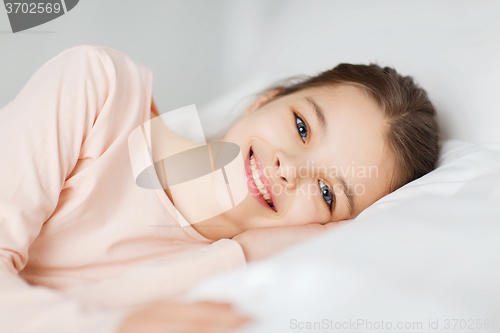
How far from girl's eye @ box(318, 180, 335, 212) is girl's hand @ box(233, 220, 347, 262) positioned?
0.05m

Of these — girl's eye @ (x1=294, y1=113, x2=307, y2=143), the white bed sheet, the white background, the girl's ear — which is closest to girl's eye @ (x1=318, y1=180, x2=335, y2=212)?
girl's eye @ (x1=294, y1=113, x2=307, y2=143)

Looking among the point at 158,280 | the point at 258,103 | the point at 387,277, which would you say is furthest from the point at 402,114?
the point at 158,280

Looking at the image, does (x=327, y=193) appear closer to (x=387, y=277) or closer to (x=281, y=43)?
(x=387, y=277)

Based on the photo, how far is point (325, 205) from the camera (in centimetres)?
81

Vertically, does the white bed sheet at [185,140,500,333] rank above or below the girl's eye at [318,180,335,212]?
above

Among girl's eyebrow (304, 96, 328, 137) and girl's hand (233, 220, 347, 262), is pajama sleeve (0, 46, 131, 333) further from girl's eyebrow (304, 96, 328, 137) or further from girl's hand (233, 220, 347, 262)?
girl's eyebrow (304, 96, 328, 137)

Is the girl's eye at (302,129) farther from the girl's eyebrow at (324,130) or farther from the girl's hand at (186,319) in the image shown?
the girl's hand at (186,319)

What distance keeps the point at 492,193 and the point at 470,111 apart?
46 cm

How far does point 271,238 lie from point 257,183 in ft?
0.45

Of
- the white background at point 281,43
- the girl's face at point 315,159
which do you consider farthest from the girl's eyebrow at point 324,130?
the white background at point 281,43

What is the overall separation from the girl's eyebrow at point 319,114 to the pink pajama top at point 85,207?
33 cm

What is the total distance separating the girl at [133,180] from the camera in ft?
1.96

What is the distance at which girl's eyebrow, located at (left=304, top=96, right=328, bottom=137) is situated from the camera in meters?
0.79

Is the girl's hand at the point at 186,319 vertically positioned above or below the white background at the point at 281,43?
below
